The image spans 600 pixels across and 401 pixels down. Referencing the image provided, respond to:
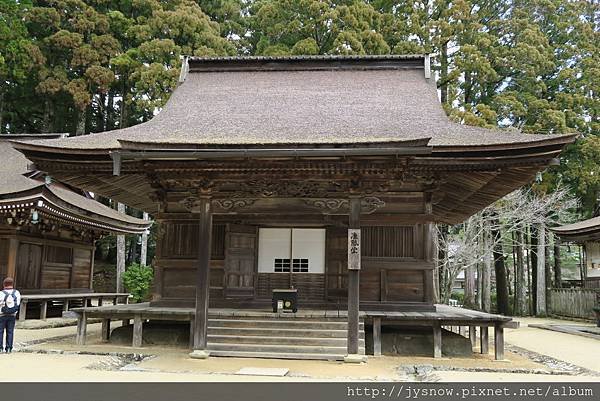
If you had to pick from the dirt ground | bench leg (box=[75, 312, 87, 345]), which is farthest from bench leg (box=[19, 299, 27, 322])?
bench leg (box=[75, 312, 87, 345])

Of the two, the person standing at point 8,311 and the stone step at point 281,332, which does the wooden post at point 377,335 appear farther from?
the person standing at point 8,311

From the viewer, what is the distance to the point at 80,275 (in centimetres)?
1961

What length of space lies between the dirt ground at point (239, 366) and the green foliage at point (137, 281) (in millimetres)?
12566

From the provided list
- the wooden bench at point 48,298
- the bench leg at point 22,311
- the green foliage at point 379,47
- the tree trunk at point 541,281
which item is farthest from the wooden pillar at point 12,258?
the tree trunk at point 541,281

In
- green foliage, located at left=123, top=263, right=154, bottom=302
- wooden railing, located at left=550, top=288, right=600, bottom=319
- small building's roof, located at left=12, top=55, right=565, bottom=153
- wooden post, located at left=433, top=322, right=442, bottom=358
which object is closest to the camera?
small building's roof, located at left=12, top=55, right=565, bottom=153

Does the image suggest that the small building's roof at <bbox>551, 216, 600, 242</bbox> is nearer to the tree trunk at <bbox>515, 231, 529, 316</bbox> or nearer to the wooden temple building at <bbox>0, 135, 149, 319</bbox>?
the tree trunk at <bbox>515, 231, 529, 316</bbox>

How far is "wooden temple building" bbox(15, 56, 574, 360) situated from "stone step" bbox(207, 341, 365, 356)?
166 millimetres

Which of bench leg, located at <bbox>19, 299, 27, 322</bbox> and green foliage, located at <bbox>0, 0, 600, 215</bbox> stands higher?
green foliage, located at <bbox>0, 0, 600, 215</bbox>

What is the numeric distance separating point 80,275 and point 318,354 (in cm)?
1346

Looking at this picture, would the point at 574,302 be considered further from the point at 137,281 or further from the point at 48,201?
the point at 48,201

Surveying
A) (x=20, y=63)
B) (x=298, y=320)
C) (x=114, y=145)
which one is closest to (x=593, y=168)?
(x=298, y=320)

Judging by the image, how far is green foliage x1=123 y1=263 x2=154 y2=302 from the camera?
2389 centimetres

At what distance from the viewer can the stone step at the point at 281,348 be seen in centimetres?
Answer: 934

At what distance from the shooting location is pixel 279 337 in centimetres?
967
